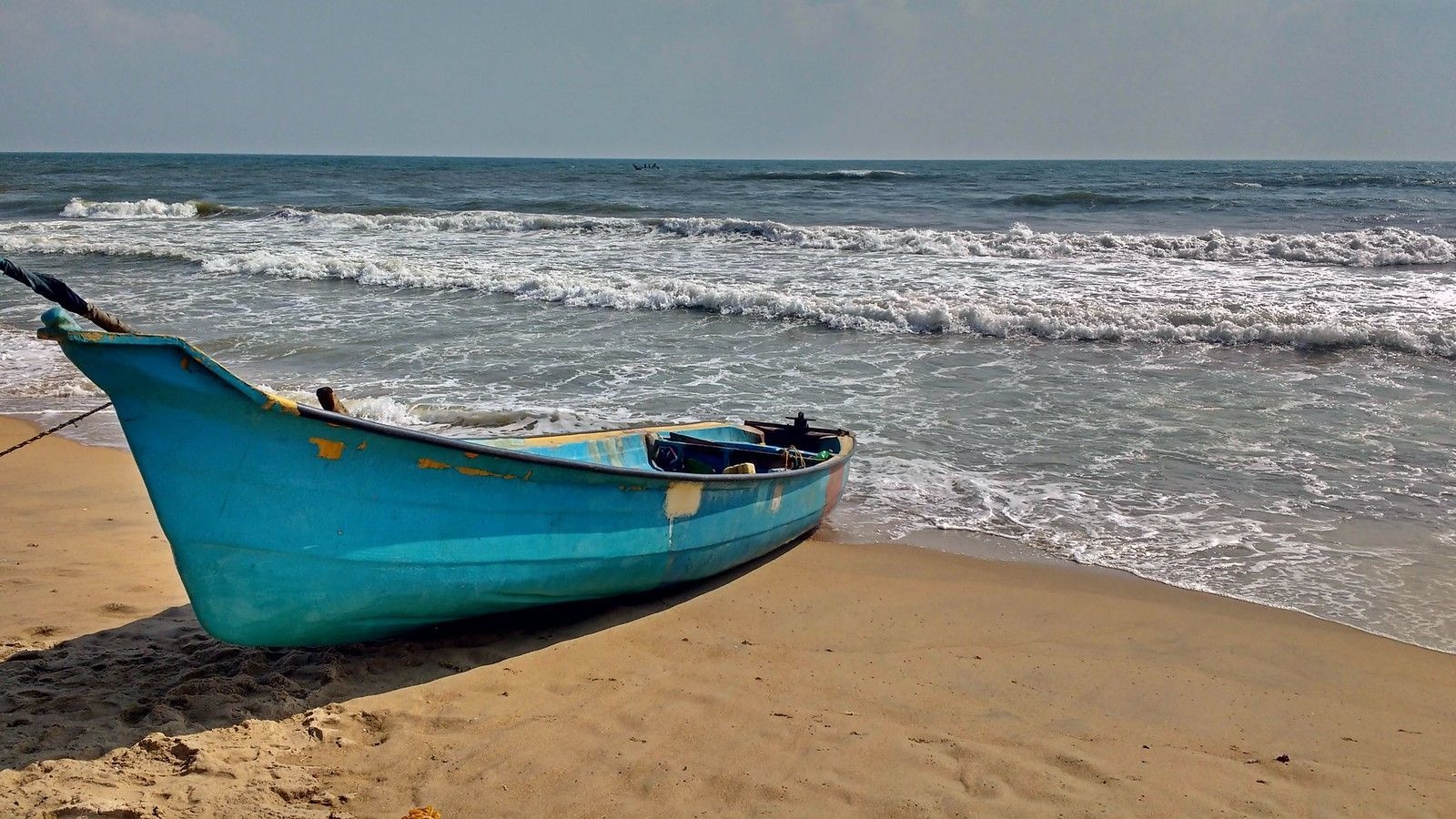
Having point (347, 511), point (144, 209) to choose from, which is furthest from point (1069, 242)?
→ point (144, 209)

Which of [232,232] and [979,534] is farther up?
[232,232]

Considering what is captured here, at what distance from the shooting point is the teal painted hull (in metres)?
3.81

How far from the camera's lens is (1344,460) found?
8.29m

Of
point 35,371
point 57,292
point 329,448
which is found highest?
point 57,292

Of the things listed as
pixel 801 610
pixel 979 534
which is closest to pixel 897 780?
pixel 801 610

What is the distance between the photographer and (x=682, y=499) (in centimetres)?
534

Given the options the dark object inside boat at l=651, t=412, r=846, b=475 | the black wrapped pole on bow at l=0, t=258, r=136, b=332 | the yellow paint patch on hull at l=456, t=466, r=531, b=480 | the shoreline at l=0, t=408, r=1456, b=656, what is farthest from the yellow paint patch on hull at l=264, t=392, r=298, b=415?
the shoreline at l=0, t=408, r=1456, b=656

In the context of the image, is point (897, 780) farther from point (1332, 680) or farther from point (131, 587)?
point (131, 587)

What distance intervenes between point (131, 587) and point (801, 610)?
11.8ft

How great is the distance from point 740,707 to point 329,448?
2.08 m

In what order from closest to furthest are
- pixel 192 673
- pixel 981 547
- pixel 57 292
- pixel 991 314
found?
1. pixel 57 292
2. pixel 192 673
3. pixel 981 547
4. pixel 991 314

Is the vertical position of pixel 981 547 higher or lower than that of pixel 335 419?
lower

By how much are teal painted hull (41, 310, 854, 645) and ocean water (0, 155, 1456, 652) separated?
2740 mm

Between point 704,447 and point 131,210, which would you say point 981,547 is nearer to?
point 704,447
